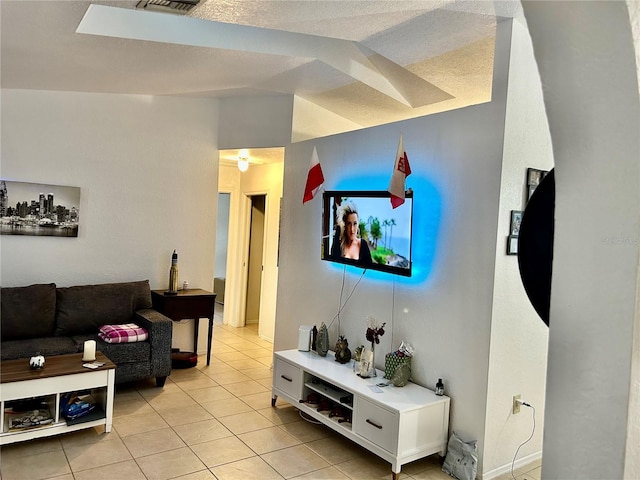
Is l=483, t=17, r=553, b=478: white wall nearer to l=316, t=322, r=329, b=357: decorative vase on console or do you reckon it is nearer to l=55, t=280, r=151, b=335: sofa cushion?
l=316, t=322, r=329, b=357: decorative vase on console

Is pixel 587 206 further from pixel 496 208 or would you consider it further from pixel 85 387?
pixel 85 387

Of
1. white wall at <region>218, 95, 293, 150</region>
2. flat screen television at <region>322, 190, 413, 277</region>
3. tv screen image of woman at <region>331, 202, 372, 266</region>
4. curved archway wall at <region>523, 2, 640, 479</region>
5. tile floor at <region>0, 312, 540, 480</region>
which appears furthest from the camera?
white wall at <region>218, 95, 293, 150</region>

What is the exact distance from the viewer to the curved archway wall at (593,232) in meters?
0.81

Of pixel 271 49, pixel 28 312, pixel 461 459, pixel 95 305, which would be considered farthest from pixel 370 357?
pixel 28 312

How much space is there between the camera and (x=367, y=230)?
382 centimetres

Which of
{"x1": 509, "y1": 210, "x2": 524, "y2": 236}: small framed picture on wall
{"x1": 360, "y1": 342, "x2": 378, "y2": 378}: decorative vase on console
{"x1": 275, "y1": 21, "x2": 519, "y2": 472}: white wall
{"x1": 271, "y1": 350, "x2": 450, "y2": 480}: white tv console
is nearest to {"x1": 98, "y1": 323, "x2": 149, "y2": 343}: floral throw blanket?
{"x1": 271, "y1": 350, "x2": 450, "y2": 480}: white tv console

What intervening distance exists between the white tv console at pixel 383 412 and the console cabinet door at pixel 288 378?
15mm

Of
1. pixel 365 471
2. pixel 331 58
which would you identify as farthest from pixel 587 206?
pixel 331 58

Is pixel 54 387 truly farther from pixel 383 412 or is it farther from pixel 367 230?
pixel 367 230

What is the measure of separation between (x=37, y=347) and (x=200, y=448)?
1.58m

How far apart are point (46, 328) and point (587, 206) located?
438cm

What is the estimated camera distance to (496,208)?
3020 millimetres

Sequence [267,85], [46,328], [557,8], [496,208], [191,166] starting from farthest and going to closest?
[191,166]
[267,85]
[46,328]
[496,208]
[557,8]

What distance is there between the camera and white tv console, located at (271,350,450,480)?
119 inches
